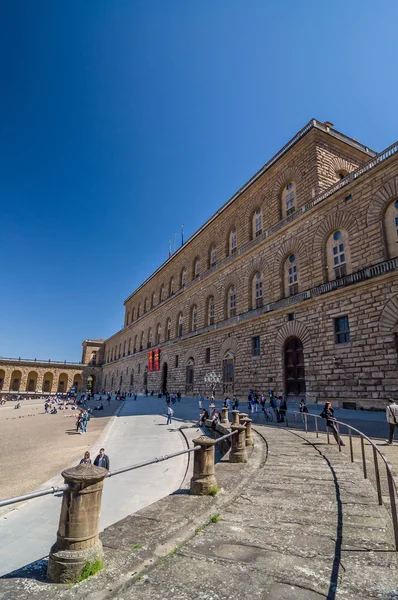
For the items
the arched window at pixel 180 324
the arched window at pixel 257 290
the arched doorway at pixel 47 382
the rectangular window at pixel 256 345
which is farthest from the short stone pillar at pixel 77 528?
the arched doorway at pixel 47 382

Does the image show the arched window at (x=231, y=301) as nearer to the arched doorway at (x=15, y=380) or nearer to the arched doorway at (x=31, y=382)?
the arched doorway at (x=31, y=382)

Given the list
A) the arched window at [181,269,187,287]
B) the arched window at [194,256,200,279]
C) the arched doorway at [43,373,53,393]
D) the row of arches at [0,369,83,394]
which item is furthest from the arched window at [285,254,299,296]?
the arched doorway at [43,373,53,393]

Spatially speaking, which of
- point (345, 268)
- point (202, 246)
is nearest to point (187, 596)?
point (345, 268)

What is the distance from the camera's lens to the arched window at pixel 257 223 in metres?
25.6

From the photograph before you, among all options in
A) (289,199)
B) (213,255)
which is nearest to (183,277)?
(213,255)

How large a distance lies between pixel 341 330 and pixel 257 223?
12534 mm

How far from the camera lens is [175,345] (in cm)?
3584

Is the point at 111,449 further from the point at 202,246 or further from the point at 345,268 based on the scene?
the point at 202,246

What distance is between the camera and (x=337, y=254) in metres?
17.9

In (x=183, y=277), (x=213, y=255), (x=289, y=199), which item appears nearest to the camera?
(x=289, y=199)

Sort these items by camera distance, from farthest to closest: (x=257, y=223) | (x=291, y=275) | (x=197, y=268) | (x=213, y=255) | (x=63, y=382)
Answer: (x=63, y=382) → (x=197, y=268) → (x=213, y=255) → (x=257, y=223) → (x=291, y=275)

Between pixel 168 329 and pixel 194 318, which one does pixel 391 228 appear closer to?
pixel 194 318

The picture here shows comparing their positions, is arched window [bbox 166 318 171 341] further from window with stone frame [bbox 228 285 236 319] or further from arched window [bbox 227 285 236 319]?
window with stone frame [bbox 228 285 236 319]

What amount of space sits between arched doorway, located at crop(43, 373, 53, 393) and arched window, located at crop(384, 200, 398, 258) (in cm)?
7387
